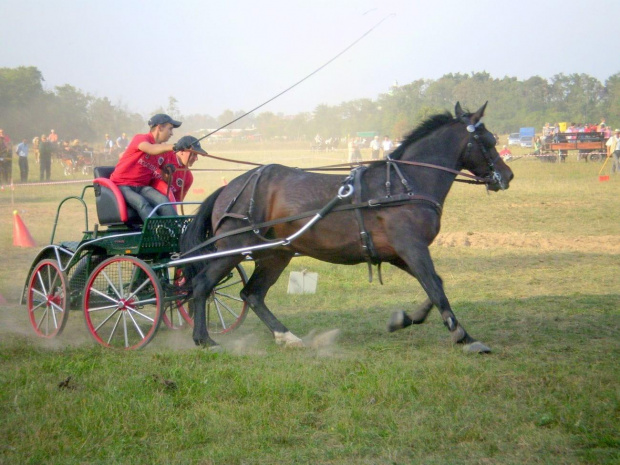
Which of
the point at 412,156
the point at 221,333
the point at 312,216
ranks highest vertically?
the point at 412,156

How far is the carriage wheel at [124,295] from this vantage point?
658 cm


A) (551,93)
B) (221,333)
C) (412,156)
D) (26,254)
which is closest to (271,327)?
(221,333)

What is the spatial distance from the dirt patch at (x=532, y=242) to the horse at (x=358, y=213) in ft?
18.3

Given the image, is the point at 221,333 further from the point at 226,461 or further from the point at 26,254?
the point at 26,254

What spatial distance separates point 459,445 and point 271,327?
3.19 m

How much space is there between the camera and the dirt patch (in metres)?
11.7

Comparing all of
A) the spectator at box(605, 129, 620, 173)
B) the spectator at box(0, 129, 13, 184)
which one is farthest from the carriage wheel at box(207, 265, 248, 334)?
the spectator at box(605, 129, 620, 173)

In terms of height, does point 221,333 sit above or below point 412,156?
below

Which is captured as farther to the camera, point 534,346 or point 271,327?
point 271,327

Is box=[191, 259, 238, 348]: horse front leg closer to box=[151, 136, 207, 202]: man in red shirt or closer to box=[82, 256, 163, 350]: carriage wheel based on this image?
box=[82, 256, 163, 350]: carriage wheel

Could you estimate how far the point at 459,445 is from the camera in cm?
402

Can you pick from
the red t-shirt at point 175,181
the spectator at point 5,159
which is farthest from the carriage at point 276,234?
the spectator at point 5,159

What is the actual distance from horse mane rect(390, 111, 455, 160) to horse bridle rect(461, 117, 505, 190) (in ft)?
0.58

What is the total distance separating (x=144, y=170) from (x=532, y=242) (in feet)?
24.3
